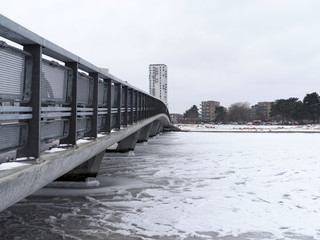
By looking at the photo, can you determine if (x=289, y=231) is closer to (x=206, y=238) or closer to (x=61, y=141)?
(x=206, y=238)

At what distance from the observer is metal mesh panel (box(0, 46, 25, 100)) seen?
Answer: 371 cm

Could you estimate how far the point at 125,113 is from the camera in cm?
1276

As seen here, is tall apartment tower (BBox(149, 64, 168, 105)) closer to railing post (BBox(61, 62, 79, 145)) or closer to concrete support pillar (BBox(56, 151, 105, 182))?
concrete support pillar (BBox(56, 151, 105, 182))

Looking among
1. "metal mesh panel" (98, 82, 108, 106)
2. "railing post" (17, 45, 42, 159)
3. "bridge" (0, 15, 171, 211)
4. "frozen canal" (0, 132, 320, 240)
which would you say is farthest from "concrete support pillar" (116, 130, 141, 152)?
"railing post" (17, 45, 42, 159)

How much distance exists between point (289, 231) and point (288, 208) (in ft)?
5.10

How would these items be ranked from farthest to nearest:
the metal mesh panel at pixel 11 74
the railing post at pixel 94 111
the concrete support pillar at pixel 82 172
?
the concrete support pillar at pixel 82 172, the railing post at pixel 94 111, the metal mesh panel at pixel 11 74

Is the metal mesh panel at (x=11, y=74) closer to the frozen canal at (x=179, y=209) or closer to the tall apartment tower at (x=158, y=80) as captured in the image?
the frozen canal at (x=179, y=209)

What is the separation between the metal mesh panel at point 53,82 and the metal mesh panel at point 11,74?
0.76 metres

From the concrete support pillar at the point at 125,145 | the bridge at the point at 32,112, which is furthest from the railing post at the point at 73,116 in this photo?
the concrete support pillar at the point at 125,145

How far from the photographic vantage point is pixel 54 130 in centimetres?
536

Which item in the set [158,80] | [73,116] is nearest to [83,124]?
[73,116]

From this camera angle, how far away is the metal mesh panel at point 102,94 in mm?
8765

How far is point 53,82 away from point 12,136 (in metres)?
1.62

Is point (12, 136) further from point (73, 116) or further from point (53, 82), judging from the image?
point (73, 116)
